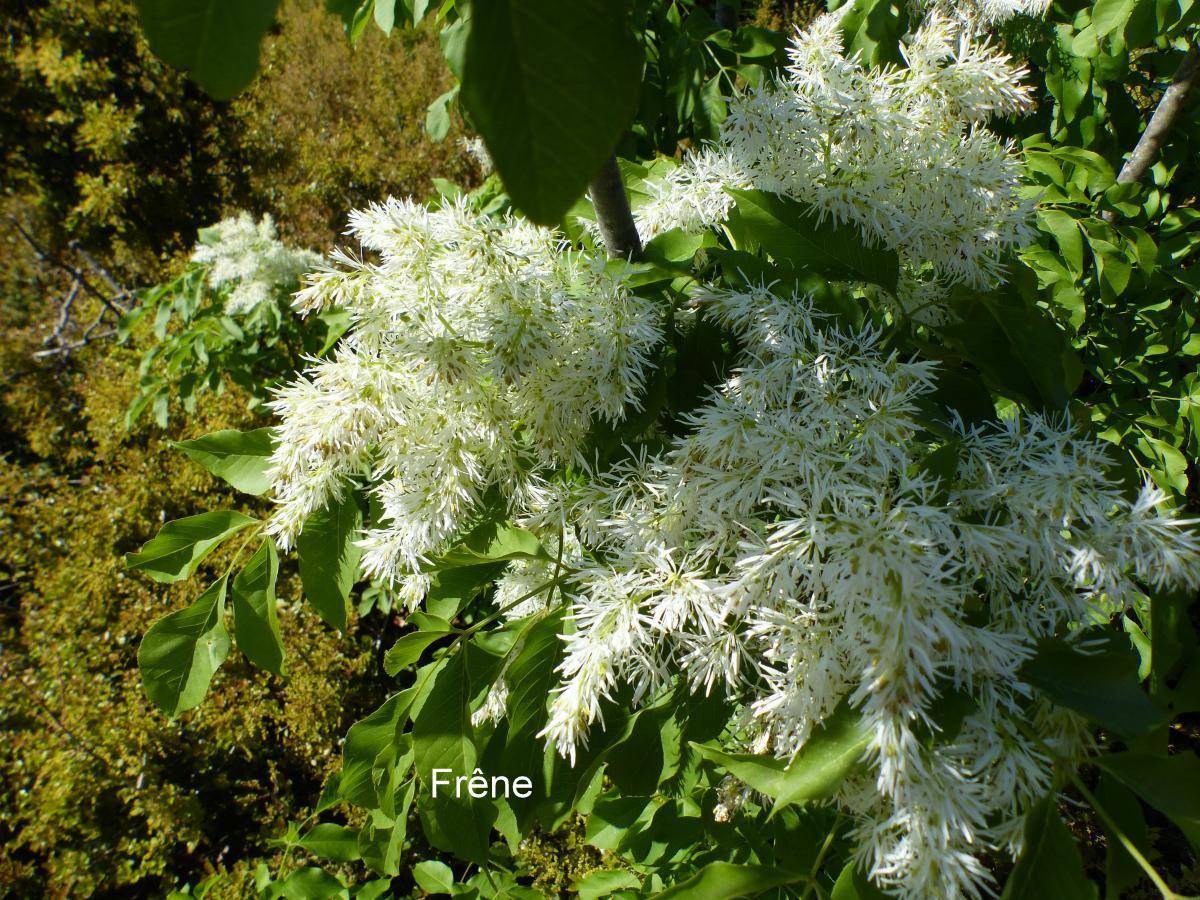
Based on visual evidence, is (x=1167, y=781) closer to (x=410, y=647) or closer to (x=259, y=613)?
(x=410, y=647)

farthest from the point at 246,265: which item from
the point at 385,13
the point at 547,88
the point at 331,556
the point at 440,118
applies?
the point at 547,88

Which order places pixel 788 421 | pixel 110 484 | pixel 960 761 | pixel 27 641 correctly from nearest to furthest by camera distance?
pixel 960 761
pixel 788 421
pixel 27 641
pixel 110 484

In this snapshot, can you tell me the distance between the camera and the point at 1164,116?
1589 mm

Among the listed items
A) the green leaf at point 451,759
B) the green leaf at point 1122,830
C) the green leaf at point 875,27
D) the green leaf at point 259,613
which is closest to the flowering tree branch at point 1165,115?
the green leaf at point 875,27

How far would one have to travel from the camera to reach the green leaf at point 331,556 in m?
0.90

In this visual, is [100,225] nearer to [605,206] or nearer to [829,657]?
[605,206]

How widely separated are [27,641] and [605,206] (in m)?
3.57

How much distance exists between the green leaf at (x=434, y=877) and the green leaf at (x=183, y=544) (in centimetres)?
85

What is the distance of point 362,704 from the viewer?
2.90 meters

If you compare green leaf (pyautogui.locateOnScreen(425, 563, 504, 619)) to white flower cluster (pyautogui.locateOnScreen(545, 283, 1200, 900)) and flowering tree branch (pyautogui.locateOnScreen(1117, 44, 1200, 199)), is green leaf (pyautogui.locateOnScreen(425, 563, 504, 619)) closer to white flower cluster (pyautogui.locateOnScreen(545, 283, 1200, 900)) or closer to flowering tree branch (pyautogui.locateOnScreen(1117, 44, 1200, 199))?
white flower cluster (pyautogui.locateOnScreen(545, 283, 1200, 900))

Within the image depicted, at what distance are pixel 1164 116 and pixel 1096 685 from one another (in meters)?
1.62

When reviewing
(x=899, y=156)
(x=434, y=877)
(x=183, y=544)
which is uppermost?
(x=899, y=156)

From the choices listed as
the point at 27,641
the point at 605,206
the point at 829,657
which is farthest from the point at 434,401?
the point at 27,641

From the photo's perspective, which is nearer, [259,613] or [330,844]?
[259,613]
